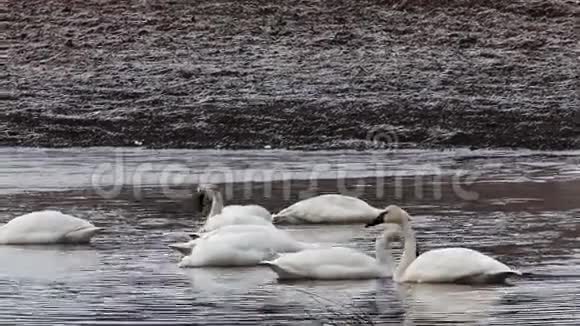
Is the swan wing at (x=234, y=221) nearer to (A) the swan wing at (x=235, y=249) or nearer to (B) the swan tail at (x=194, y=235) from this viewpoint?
(B) the swan tail at (x=194, y=235)

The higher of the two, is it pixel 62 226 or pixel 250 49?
pixel 250 49

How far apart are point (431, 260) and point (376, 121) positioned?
44.1ft

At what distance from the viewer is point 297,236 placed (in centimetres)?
1684

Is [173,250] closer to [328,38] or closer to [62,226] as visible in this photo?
[62,226]

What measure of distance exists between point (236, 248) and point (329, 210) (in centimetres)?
298

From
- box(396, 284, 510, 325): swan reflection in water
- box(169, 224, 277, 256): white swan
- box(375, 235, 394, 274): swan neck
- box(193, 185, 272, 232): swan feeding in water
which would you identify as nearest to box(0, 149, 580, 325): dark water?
box(396, 284, 510, 325): swan reflection in water

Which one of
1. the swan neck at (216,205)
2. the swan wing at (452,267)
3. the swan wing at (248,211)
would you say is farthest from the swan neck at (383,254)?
the swan neck at (216,205)

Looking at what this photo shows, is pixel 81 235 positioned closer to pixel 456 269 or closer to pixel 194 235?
pixel 194 235

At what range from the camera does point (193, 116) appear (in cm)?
2784

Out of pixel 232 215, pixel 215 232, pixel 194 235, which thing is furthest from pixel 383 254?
pixel 194 235

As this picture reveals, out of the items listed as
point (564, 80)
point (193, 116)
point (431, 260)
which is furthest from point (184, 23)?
point (431, 260)

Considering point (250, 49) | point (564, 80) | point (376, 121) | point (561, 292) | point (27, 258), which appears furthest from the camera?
point (250, 49)

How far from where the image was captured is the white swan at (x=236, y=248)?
14.7 metres

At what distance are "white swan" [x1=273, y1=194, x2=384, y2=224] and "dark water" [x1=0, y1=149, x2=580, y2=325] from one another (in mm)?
149
